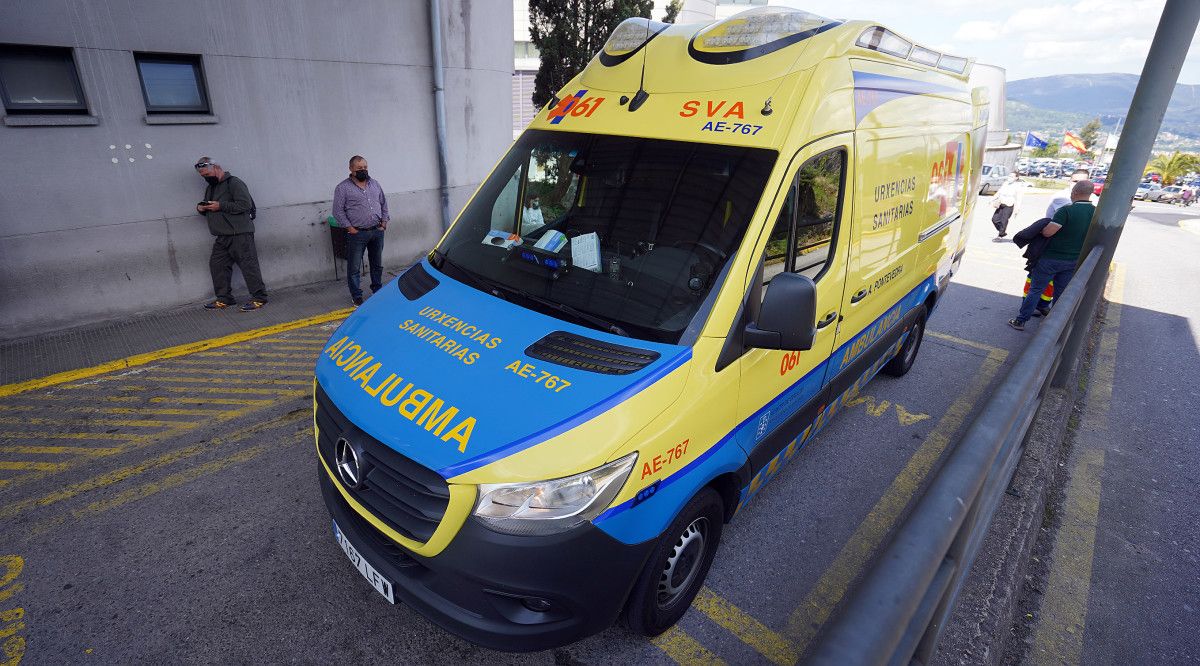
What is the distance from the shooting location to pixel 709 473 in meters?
2.62

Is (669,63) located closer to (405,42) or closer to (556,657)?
(556,657)

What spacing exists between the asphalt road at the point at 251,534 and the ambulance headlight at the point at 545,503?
3.31 ft

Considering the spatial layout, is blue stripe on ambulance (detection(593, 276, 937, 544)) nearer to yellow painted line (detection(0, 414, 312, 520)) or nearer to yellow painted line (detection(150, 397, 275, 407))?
yellow painted line (detection(0, 414, 312, 520))

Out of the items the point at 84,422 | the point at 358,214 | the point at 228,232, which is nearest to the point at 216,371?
the point at 84,422

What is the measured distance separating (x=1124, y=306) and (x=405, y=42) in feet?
36.3

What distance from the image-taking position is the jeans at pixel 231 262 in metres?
6.71

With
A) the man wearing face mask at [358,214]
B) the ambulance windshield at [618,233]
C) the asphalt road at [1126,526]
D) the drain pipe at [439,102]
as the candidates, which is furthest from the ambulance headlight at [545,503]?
the drain pipe at [439,102]

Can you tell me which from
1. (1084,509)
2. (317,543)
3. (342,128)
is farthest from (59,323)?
(1084,509)

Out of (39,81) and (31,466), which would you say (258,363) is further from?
(39,81)

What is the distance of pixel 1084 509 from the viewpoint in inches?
153

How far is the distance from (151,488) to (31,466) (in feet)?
3.21

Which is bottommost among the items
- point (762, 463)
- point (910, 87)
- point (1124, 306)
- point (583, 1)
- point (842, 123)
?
point (1124, 306)

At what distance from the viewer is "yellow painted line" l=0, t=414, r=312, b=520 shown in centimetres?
364

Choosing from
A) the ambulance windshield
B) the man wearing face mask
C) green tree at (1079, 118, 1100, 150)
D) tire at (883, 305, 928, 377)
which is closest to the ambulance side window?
the ambulance windshield
